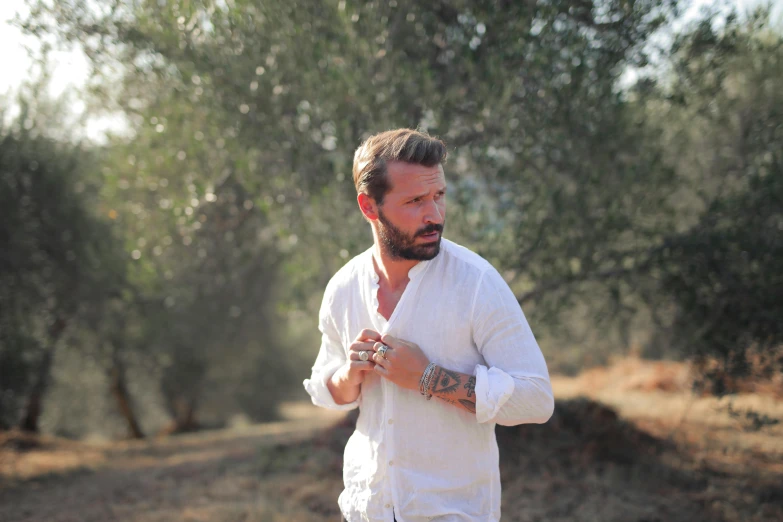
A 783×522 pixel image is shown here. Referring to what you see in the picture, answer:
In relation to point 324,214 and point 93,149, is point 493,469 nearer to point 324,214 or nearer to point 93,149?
point 324,214

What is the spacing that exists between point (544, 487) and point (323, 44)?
453 cm

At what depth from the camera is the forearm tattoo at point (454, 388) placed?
93.9 inches

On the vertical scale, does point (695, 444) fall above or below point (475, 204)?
below

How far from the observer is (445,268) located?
8.65ft

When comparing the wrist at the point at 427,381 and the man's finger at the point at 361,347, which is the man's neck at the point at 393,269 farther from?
the wrist at the point at 427,381

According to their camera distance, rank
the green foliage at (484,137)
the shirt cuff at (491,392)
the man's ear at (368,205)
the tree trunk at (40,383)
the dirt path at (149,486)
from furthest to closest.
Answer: the tree trunk at (40,383), the dirt path at (149,486), the green foliage at (484,137), the man's ear at (368,205), the shirt cuff at (491,392)

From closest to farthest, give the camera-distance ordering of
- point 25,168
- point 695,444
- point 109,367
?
point 695,444 → point 25,168 → point 109,367

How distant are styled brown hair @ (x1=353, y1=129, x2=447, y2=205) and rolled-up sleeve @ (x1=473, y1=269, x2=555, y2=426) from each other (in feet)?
1.64

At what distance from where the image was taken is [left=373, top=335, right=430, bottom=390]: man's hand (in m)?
2.44

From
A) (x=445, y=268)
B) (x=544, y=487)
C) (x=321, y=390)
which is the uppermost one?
(x=445, y=268)

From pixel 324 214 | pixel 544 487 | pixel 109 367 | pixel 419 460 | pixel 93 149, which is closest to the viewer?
pixel 419 460

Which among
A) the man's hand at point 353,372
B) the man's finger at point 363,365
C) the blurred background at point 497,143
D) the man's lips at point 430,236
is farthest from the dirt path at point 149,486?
the man's lips at point 430,236

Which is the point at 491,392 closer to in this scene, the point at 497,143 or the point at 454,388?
the point at 454,388

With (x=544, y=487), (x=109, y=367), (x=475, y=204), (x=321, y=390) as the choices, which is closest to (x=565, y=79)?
(x=475, y=204)
